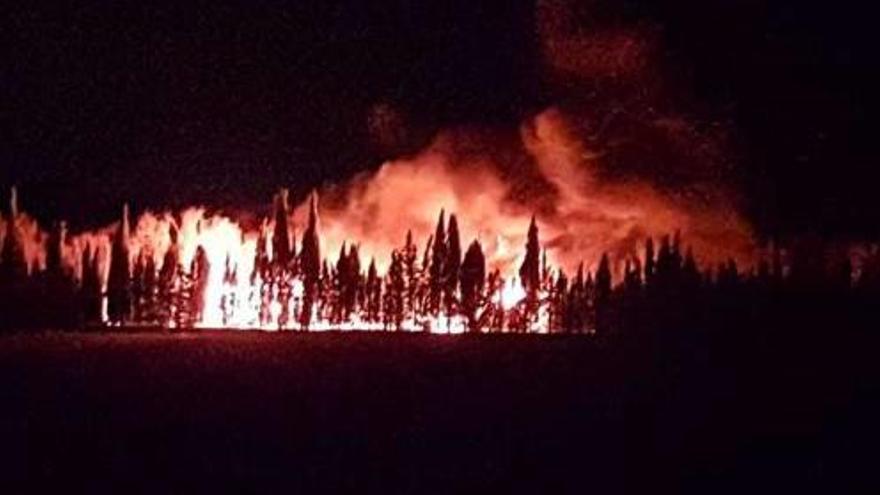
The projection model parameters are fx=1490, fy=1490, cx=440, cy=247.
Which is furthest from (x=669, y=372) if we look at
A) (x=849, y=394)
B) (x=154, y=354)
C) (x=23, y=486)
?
(x=23, y=486)

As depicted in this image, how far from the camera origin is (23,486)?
3200 centimetres

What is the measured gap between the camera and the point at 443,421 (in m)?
49.5

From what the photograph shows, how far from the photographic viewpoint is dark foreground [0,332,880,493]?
35625mm

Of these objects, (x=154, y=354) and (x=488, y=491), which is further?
(x=154, y=354)

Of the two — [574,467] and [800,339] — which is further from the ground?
[800,339]

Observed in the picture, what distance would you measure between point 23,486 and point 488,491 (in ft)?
33.3

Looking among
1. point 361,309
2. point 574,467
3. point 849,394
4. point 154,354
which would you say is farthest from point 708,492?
point 361,309

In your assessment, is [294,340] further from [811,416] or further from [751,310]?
[811,416]

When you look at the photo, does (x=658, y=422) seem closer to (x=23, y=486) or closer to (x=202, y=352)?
(x=23, y=486)

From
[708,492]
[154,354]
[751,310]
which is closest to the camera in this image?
[708,492]

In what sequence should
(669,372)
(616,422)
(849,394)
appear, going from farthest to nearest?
1. (669,372)
2. (849,394)
3. (616,422)

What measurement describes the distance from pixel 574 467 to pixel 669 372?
38.1 meters

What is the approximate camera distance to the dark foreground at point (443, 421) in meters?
35.6

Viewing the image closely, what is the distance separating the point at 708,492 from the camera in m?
34.2
